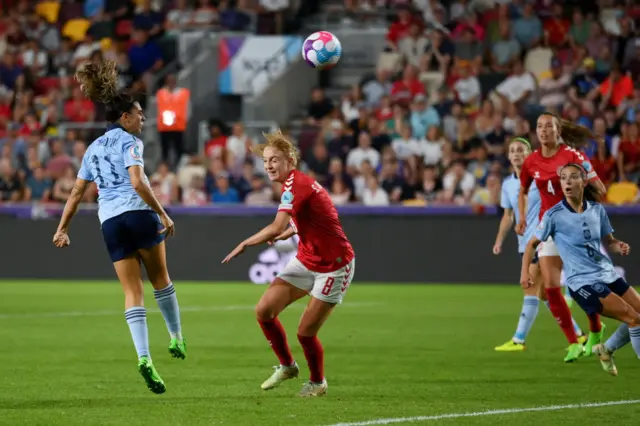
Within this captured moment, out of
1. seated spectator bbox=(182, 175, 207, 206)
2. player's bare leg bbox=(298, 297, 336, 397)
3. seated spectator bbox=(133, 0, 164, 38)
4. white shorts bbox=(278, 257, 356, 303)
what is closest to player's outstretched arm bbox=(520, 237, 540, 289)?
white shorts bbox=(278, 257, 356, 303)

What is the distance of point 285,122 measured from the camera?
26.4 metres

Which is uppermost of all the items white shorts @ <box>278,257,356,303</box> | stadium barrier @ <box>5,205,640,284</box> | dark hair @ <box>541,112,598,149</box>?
dark hair @ <box>541,112,598,149</box>

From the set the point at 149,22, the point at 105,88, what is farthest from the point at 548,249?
the point at 149,22

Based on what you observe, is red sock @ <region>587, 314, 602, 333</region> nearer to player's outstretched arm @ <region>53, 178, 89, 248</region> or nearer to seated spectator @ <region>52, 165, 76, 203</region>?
player's outstretched arm @ <region>53, 178, 89, 248</region>

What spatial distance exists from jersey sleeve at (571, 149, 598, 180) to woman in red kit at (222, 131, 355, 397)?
2873 millimetres

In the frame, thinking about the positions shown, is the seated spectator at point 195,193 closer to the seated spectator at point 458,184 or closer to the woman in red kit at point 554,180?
the seated spectator at point 458,184

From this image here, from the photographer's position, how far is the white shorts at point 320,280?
9.41m

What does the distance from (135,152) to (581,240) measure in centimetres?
347

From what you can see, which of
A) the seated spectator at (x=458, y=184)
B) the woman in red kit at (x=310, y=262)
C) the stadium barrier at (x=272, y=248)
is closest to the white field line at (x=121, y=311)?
the stadium barrier at (x=272, y=248)

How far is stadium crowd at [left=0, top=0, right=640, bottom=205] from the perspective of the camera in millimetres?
22266

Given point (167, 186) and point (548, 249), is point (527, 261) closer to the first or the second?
point (548, 249)

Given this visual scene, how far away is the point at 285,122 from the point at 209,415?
18153mm

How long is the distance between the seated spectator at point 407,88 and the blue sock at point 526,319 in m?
12.0

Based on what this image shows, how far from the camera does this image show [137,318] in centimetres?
954
